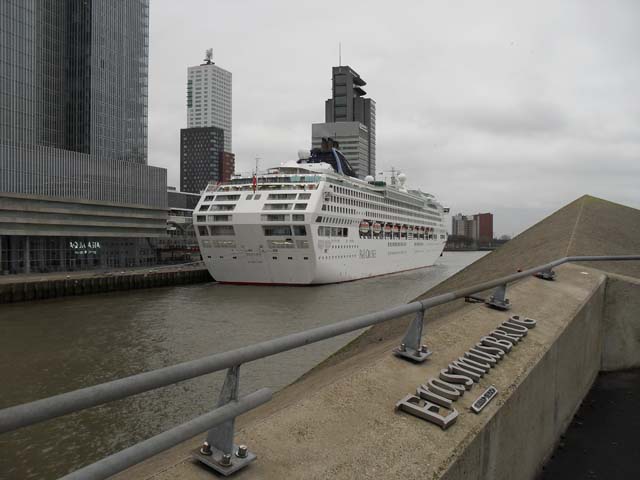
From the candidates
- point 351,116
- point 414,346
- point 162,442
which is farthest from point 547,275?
point 351,116

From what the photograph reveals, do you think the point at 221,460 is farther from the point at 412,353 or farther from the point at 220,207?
the point at 220,207

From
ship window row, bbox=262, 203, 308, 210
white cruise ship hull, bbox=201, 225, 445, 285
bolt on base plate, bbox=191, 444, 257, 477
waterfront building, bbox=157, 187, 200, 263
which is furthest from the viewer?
waterfront building, bbox=157, 187, 200, 263

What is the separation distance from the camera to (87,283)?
3678cm

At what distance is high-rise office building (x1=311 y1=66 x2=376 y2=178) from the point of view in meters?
140

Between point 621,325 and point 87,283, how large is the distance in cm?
3686

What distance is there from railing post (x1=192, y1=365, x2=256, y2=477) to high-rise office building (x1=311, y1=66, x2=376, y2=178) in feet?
453

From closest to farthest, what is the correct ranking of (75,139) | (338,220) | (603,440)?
(603,440), (338,220), (75,139)

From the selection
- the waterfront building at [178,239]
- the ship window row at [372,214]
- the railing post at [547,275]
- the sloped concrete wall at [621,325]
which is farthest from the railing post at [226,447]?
the waterfront building at [178,239]

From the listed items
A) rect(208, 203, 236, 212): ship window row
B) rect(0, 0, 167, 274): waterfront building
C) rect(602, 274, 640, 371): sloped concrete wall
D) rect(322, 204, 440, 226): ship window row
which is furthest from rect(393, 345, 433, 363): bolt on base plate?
rect(0, 0, 167, 274): waterfront building

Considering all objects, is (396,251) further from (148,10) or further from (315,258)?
(148,10)

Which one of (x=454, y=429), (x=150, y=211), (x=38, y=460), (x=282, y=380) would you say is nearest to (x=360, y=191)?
(x=150, y=211)

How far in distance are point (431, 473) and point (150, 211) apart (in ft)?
210

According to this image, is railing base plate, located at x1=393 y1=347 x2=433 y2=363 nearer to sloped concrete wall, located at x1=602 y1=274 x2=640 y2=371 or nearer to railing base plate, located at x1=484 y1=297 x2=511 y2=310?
railing base plate, located at x1=484 y1=297 x2=511 y2=310

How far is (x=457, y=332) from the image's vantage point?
5152 millimetres
